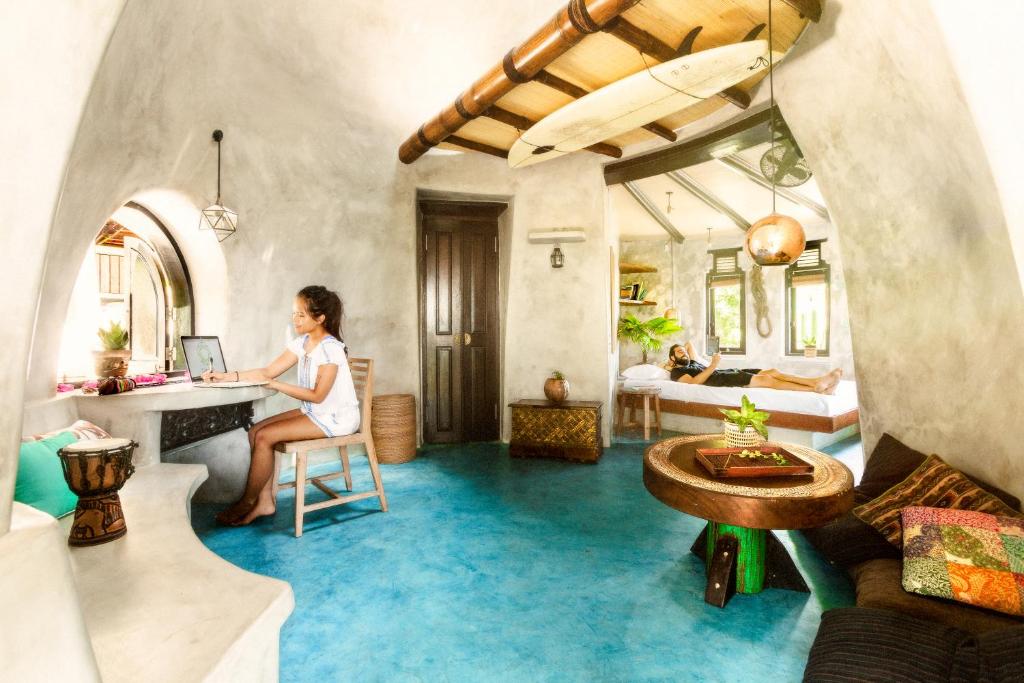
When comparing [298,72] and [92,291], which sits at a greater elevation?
[298,72]

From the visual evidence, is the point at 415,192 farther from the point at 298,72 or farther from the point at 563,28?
the point at 563,28

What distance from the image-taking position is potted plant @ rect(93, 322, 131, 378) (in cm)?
300

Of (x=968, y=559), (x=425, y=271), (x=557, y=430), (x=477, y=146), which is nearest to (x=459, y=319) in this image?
(x=425, y=271)

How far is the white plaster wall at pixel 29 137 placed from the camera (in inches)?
26.4

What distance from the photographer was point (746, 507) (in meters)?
2.15

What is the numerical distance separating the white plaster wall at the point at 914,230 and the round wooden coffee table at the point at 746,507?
2.60ft

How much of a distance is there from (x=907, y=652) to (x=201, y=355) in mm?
4131

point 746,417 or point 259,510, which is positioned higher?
point 746,417

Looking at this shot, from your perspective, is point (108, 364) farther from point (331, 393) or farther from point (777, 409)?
point (777, 409)

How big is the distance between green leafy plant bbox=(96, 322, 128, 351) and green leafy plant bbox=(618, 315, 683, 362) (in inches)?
275

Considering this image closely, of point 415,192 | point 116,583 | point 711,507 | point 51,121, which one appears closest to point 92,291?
point 415,192

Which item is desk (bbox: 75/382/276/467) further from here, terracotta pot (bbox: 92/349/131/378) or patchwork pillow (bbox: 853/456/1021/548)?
patchwork pillow (bbox: 853/456/1021/548)

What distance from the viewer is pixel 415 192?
5504 millimetres

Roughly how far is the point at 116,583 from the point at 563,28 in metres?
3.32
